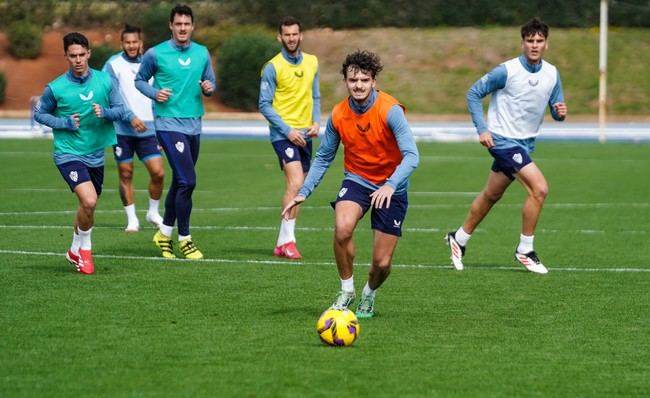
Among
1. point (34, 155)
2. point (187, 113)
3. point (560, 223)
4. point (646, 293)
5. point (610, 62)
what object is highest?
point (187, 113)

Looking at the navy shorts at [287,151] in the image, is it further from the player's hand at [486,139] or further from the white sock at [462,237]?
the player's hand at [486,139]

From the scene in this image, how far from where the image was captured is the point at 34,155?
2895 cm

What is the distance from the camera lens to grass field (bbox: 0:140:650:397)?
25.4ft

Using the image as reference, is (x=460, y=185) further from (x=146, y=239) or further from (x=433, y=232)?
(x=146, y=239)

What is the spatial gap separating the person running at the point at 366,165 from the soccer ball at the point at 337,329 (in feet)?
2.57

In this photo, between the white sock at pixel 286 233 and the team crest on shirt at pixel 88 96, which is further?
the white sock at pixel 286 233

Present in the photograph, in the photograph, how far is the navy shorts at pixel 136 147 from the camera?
16078mm

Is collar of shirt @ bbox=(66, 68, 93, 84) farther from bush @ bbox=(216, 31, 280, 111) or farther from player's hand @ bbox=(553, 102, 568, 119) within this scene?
bush @ bbox=(216, 31, 280, 111)

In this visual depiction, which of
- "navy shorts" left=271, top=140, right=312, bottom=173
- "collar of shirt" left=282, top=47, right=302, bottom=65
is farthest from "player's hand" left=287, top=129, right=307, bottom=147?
"collar of shirt" left=282, top=47, right=302, bottom=65

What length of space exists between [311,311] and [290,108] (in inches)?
169

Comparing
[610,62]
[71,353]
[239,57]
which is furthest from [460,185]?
[610,62]

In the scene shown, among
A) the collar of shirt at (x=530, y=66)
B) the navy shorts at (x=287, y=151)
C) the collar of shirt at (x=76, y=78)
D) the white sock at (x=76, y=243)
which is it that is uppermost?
the collar of shirt at (x=76, y=78)

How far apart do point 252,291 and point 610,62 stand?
42.7 m

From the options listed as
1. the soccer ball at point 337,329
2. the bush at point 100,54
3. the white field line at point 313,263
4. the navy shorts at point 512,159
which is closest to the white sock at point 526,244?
the white field line at point 313,263
